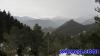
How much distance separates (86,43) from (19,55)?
54.1 feet

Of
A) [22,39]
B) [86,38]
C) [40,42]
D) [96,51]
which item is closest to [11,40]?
[22,39]

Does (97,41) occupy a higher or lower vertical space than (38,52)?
higher

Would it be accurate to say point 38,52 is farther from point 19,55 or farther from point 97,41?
point 97,41

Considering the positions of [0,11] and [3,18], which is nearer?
[3,18]

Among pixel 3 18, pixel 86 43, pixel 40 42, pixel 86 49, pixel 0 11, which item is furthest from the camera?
pixel 0 11

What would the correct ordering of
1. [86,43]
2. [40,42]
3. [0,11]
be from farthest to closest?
[0,11]
[40,42]
[86,43]

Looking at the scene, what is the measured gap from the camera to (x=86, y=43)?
29.8m

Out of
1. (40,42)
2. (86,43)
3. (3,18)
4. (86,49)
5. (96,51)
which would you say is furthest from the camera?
(3,18)

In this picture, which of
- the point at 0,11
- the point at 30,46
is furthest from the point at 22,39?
the point at 0,11

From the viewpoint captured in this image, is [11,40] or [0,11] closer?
[11,40]

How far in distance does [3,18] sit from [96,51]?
3735 centimetres

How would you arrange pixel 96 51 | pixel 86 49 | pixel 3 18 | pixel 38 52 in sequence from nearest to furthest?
pixel 96 51 → pixel 86 49 → pixel 38 52 → pixel 3 18

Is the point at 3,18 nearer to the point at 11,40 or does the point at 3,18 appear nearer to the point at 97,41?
the point at 11,40

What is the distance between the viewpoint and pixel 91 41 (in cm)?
2884
